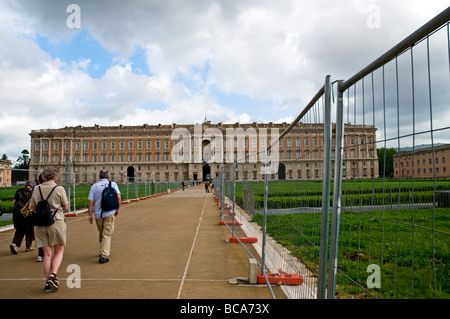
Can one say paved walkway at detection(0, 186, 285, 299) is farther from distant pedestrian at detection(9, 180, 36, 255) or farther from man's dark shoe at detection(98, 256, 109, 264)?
distant pedestrian at detection(9, 180, 36, 255)

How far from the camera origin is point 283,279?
4.18 m

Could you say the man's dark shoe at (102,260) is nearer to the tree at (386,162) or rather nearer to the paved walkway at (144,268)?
the paved walkway at (144,268)

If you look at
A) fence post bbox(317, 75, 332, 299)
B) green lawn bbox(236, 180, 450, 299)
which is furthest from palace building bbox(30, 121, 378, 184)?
fence post bbox(317, 75, 332, 299)

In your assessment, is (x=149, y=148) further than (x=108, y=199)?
Yes

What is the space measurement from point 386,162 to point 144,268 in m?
4.55

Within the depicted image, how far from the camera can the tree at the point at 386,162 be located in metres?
1.76

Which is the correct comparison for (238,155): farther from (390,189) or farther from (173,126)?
(390,189)

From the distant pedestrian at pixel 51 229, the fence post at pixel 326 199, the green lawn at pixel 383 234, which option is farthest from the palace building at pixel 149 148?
the fence post at pixel 326 199

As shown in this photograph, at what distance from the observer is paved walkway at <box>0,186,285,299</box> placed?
13.9 ft

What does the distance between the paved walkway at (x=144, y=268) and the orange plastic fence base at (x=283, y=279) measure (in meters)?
0.11

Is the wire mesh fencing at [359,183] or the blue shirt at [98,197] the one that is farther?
the blue shirt at [98,197]

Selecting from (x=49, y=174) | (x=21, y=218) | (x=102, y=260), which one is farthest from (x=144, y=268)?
(x=21, y=218)

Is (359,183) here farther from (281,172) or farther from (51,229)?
(51,229)

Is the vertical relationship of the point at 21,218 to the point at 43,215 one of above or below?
below
